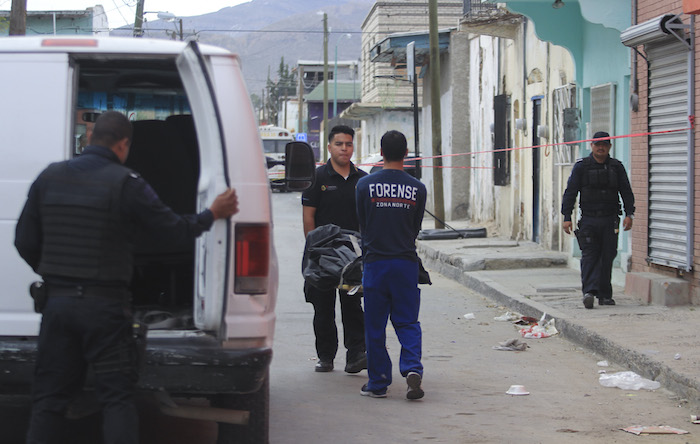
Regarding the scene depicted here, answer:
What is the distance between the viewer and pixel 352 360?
7.90m

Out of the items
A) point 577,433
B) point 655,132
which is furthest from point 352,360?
point 655,132

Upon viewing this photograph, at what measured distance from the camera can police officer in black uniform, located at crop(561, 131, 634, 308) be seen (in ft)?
33.8

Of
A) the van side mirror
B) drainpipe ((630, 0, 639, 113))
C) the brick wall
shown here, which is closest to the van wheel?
the van side mirror

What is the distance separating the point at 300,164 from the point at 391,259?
1.02 meters

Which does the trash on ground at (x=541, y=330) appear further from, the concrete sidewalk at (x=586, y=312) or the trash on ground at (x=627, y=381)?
the trash on ground at (x=627, y=381)

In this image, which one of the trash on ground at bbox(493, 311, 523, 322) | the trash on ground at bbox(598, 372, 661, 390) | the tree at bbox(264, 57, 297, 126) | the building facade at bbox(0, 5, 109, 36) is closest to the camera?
the trash on ground at bbox(598, 372, 661, 390)

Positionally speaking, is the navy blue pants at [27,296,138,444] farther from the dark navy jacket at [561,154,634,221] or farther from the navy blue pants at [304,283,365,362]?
the dark navy jacket at [561,154,634,221]

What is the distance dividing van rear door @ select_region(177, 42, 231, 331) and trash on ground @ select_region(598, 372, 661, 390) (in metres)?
3.98

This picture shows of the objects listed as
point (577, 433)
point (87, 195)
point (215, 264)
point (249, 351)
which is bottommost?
point (577, 433)

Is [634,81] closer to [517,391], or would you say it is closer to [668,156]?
[668,156]

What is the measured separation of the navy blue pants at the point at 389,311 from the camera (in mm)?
6887

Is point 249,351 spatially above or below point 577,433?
above

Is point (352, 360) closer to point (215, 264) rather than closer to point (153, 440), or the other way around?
point (153, 440)

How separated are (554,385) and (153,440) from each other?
3.12 meters
